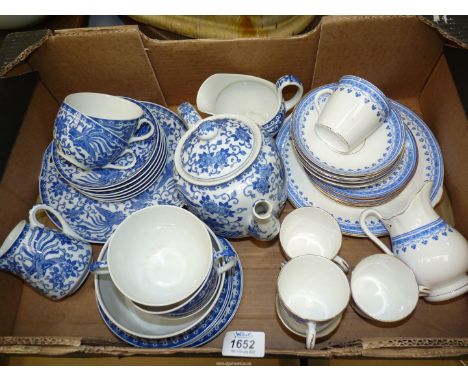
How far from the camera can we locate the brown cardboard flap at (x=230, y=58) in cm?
85

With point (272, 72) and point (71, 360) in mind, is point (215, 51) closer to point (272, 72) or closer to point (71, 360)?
point (272, 72)

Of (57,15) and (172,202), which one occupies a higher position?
(57,15)

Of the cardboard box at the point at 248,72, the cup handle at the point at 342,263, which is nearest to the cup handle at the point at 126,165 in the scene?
the cardboard box at the point at 248,72

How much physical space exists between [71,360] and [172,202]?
1.22 feet

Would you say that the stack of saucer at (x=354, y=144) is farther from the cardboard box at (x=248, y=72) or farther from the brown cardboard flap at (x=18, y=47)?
the brown cardboard flap at (x=18, y=47)

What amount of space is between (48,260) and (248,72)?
56 centimetres

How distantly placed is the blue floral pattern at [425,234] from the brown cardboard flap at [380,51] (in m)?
0.37

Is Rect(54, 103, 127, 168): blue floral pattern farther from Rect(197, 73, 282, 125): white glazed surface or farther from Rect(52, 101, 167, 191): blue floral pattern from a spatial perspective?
Rect(197, 73, 282, 125): white glazed surface

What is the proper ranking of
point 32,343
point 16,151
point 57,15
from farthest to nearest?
point 57,15
point 16,151
point 32,343

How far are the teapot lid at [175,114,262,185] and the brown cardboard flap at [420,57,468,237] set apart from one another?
0.42m

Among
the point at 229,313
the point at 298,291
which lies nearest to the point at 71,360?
the point at 229,313

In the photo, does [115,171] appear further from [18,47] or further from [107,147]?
[18,47]

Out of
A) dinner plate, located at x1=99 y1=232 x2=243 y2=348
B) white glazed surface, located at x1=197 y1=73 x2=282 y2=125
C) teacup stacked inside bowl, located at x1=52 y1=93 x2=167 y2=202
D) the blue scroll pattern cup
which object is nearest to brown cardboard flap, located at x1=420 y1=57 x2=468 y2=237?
white glazed surface, located at x1=197 y1=73 x2=282 y2=125

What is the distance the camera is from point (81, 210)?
0.84m
